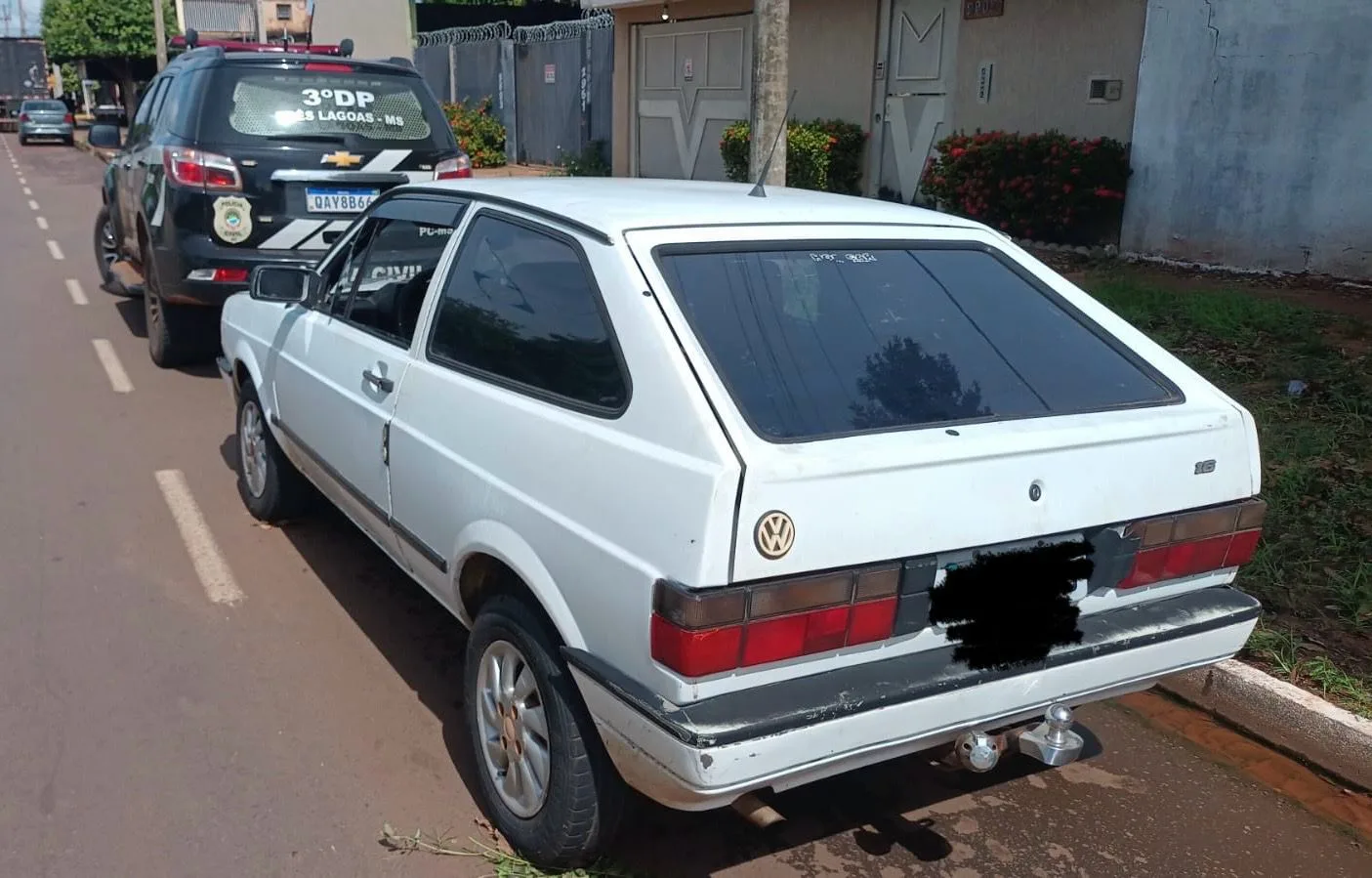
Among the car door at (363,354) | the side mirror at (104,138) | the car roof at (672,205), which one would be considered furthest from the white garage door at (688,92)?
the car roof at (672,205)

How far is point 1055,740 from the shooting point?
9.41ft

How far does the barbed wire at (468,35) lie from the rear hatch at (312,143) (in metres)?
17.3

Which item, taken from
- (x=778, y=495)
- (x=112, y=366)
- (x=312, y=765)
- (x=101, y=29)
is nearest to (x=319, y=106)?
(x=112, y=366)

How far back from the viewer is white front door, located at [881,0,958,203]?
13133 mm

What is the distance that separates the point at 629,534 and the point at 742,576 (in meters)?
0.29

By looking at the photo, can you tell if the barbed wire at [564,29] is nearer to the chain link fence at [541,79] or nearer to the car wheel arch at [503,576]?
the chain link fence at [541,79]

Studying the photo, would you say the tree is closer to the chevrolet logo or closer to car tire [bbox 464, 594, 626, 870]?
the chevrolet logo

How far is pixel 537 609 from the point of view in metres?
3.04

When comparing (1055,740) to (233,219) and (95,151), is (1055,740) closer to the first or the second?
(233,219)

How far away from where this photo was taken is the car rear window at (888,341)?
2812 millimetres

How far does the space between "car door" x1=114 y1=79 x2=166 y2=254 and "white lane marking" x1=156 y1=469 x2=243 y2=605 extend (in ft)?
10.3

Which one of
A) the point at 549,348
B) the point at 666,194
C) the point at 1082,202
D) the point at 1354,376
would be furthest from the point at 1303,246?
the point at 549,348

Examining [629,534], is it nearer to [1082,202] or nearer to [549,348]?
[549,348]

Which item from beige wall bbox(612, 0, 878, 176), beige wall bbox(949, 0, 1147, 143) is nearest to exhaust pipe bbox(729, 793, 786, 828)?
beige wall bbox(949, 0, 1147, 143)
